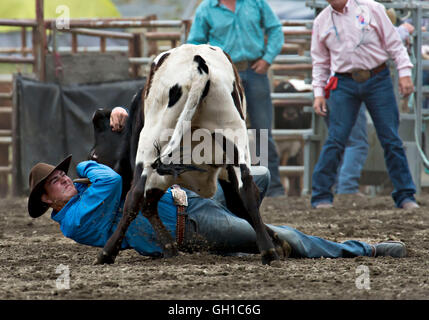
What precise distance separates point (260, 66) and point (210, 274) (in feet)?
14.4

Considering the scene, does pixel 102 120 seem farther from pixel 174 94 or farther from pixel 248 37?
pixel 248 37

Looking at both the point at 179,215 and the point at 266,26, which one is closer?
the point at 179,215

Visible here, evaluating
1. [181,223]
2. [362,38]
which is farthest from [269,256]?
[362,38]

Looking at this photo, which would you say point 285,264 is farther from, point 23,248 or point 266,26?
point 266,26

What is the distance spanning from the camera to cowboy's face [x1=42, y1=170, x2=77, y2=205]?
436 cm

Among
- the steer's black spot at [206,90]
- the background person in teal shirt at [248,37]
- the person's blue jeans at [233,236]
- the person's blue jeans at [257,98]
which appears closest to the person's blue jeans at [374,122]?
the person's blue jeans at [257,98]

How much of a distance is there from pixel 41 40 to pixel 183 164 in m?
6.27

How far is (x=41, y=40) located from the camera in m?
9.93

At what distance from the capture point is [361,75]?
22.6ft

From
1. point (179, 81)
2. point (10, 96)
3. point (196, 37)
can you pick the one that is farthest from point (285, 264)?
point (10, 96)

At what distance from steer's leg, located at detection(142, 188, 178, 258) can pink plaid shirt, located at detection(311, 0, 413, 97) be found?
123 inches

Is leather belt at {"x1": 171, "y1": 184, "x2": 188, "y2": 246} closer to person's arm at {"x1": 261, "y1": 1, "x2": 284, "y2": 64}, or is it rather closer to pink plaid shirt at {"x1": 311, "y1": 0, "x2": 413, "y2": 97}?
pink plaid shirt at {"x1": 311, "y1": 0, "x2": 413, "y2": 97}

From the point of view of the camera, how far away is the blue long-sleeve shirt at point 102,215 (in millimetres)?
4230
